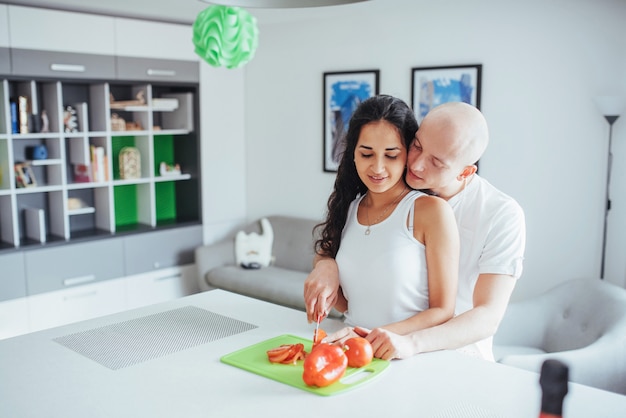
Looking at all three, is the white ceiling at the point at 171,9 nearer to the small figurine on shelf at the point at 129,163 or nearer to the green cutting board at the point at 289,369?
the small figurine on shelf at the point at 129,163

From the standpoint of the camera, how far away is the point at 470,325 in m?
1.66


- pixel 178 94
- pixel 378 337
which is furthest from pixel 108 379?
pixel 178 94

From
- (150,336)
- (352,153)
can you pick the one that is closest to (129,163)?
(150,336)

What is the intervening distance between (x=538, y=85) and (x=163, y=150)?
118 inches

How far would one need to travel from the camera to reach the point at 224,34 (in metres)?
3.01

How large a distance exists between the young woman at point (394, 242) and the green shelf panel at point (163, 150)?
147 inches

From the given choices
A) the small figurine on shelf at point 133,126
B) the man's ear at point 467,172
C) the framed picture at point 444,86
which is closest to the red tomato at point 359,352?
the man's ear at point 467,172

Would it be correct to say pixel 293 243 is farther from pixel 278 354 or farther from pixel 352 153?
pixel 278 354

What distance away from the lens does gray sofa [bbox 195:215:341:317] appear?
440cm

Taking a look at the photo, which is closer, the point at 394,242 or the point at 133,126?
the point at 394,242

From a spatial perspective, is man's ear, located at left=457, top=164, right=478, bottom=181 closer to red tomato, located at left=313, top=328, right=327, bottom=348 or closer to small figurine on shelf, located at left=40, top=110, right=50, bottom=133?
red tomato, located at left=313, top=328, right=327, bottom=348

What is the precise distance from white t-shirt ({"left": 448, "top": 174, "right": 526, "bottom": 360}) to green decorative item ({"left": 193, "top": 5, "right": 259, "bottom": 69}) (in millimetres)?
1613

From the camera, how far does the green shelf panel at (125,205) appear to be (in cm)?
509

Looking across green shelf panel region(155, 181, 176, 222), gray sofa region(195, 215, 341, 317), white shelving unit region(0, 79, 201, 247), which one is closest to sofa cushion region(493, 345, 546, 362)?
gray sofa region(195, 215, 341, 317)
